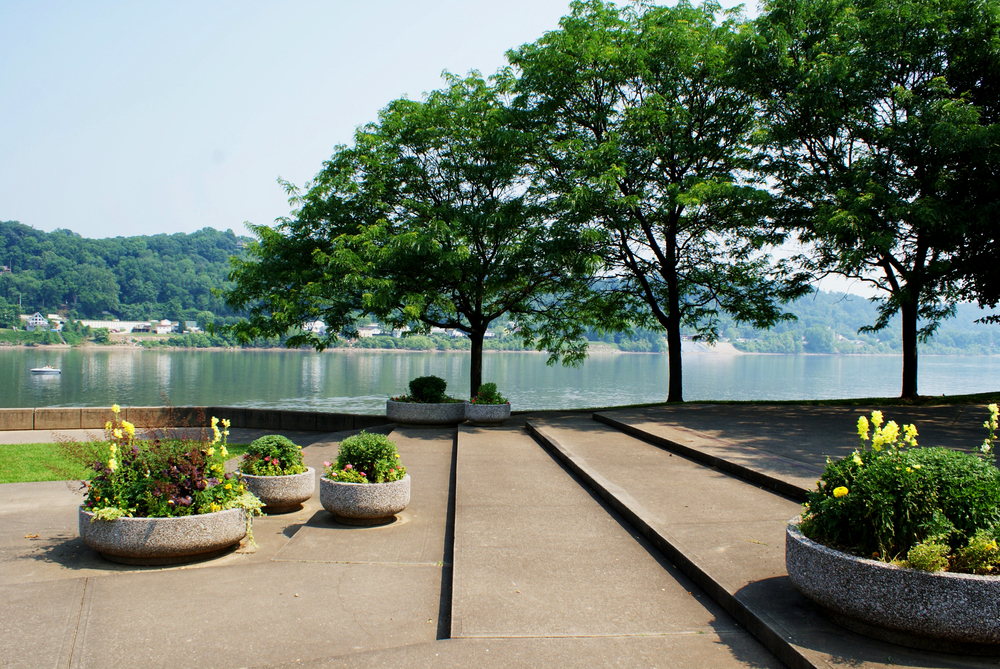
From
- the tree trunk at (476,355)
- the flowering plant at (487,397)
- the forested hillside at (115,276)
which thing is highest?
the forested hillside at (115,276)

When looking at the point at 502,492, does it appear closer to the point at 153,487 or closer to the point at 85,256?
the point at 153,487

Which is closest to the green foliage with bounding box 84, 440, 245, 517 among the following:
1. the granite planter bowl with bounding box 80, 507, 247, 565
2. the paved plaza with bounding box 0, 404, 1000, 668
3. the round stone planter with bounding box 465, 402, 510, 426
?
the granite planter bowl with bounding box 80, 507, 247, 565

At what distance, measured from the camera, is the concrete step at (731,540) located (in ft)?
12.0

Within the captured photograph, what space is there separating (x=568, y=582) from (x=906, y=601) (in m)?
2.31

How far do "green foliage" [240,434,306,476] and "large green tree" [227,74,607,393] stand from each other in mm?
7709

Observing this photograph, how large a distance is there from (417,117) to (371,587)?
14.3 m

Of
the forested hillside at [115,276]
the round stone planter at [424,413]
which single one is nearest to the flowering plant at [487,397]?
the round stone planter at [424,413]

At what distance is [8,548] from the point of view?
6.27 meters

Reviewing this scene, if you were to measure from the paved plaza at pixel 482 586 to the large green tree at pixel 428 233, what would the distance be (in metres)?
7.94

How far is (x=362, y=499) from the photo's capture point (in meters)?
6.85

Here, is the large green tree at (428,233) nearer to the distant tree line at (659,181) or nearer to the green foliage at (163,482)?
the distant tree line at (659,181)

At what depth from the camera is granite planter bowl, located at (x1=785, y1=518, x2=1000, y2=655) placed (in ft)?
11.3

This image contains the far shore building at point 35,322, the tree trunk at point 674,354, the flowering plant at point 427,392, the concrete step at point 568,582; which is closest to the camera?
the concrete step at point 568,582

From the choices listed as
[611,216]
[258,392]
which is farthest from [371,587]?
[258,392]
